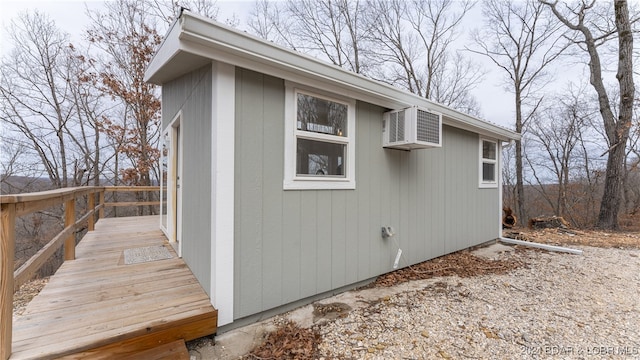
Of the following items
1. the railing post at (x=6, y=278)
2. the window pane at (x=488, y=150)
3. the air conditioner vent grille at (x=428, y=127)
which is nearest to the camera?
the railing post at (x=6, y=278)

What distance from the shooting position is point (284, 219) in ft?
8.18

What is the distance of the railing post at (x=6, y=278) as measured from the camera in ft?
4.75

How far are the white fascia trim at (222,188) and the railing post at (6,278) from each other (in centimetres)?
109

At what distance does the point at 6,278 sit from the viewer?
1.50 metres

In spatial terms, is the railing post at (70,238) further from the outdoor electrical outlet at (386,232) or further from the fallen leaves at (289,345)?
the outdoor electrical outlet at (386,232)

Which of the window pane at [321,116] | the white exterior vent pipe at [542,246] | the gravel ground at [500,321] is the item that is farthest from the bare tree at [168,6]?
the white exterior vent pipe at [542,246]

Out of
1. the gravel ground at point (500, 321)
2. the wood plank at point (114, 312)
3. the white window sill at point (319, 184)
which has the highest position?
the white window sill at point (319, 184)

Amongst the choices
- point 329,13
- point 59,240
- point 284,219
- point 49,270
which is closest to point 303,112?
point 284,219

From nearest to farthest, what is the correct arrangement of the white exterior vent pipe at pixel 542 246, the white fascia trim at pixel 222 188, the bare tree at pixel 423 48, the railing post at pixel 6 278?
the railing post at pixel 6 278, the white fascia trim at pixel 222 188, the white exterior vent pipe at pixel 542 246, the bare tree at pixel 423 48

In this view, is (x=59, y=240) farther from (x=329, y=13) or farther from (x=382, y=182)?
(x=329, y=13)

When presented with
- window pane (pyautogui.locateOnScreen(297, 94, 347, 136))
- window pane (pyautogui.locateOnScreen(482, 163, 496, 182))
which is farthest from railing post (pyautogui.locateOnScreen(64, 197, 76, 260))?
window pane (pyautogui.locateOnScreen(482, 163, 496, 182))

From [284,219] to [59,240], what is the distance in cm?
224

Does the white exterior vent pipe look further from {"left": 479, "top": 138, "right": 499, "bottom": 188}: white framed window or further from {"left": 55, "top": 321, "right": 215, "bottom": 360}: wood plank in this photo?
{"left": 55, "top": 321, "right": 215, "bottom": 360}: wood plank

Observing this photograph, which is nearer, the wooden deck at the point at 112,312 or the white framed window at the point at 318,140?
the wooden deck at the point at 112,312
